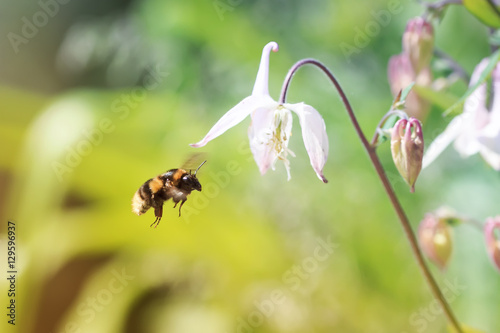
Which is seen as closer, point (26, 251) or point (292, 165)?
point (26, 251)

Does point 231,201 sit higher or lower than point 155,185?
lower

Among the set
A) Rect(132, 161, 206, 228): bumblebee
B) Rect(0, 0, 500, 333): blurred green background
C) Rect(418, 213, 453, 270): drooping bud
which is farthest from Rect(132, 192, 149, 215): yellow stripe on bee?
Rect(0, 0, 500, 333): blurred green background

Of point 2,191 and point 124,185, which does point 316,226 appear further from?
point 2,191

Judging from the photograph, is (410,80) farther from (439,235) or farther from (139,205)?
(139,205)

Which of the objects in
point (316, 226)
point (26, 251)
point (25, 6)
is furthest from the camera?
point (25, 6)

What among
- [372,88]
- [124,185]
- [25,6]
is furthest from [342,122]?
[25,6]

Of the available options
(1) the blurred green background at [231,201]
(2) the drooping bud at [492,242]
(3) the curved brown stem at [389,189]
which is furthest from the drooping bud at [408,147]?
(1) the blurred green background at [231,201]

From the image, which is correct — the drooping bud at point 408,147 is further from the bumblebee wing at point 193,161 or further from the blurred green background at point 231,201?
the blurred green background at point 231,201

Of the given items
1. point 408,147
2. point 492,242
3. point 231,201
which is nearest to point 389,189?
point 408,147
